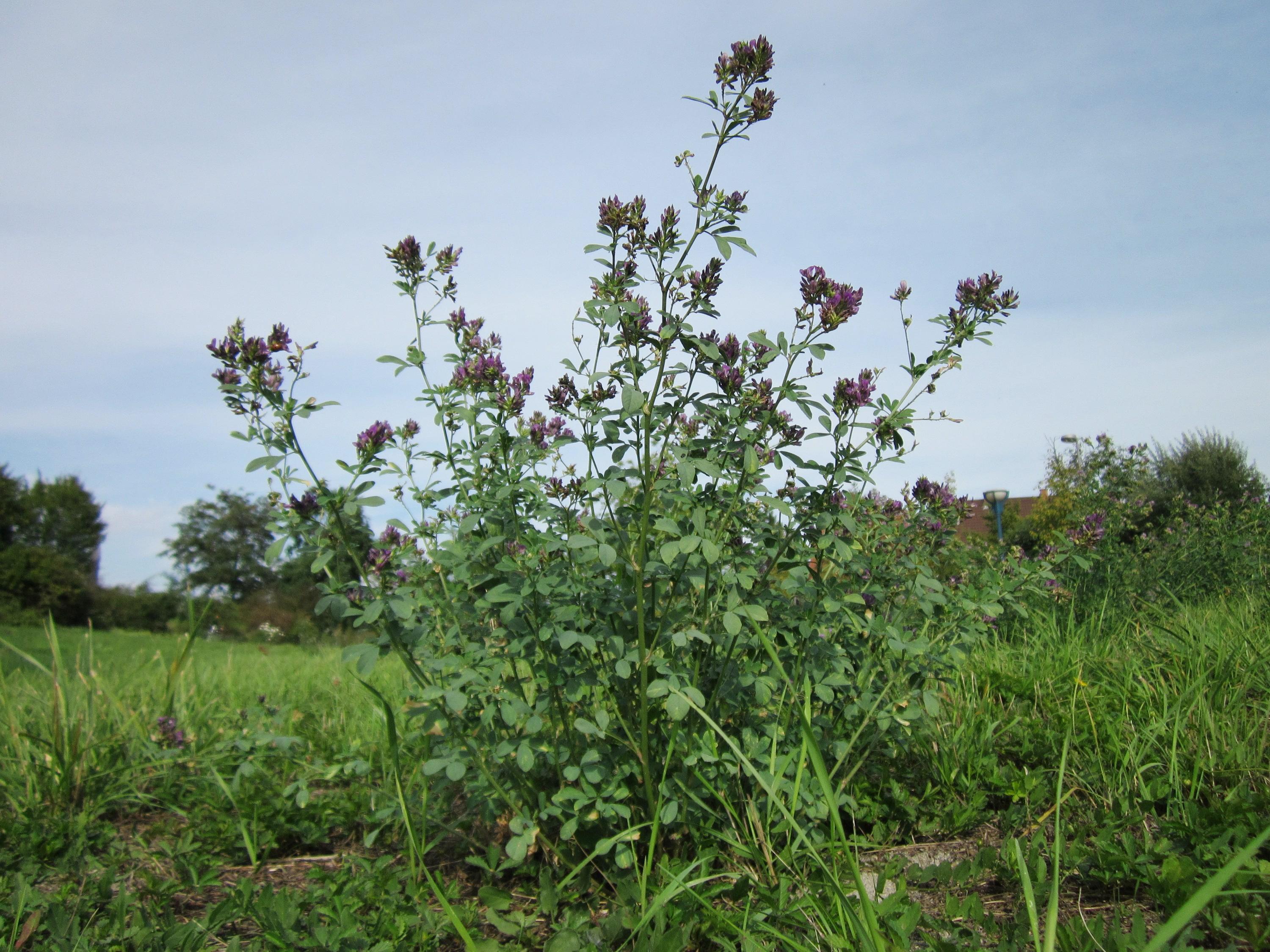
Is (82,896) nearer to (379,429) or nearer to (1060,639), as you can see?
(379,429)

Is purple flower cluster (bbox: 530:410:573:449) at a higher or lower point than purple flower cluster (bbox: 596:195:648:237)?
lower

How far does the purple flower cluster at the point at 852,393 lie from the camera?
2262 millimetres

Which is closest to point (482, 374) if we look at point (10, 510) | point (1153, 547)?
point (1153, 547)

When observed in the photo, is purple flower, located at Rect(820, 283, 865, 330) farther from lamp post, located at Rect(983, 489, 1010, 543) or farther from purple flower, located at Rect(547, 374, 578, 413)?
lamp post, located at Rect(983, 489, 1010, 543)

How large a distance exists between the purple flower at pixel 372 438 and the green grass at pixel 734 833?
1102 millimetres

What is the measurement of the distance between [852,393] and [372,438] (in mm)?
1358

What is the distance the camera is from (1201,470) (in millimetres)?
17938

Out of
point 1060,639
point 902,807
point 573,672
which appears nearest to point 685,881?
point 573,672

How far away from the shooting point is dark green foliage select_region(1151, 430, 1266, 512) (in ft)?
57.1

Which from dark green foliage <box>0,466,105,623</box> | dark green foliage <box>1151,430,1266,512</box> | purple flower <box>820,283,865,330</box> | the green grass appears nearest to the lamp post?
dark green foliage <box>1151,430,1266,512</box>

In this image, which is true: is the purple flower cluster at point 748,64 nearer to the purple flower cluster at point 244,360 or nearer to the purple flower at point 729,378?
the purple flower at point 729,378

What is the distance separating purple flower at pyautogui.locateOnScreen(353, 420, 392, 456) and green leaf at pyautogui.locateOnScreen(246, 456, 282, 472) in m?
0.20

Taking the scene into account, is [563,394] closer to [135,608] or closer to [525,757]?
[525,757]

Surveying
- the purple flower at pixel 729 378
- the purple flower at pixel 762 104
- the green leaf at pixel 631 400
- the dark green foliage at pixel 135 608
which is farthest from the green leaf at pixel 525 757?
the dark green foliage at pixel 135 608
